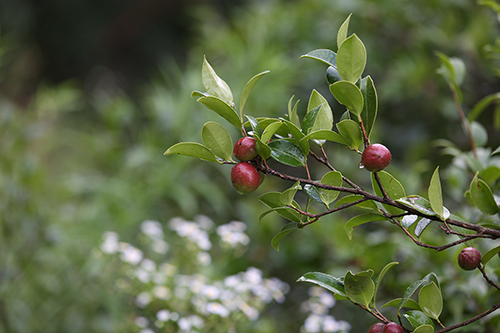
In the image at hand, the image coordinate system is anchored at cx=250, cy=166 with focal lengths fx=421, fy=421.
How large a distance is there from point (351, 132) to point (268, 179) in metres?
1.12

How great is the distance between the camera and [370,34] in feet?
4.58

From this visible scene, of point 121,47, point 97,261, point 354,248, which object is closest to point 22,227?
point 97,261

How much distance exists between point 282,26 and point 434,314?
1374 mm

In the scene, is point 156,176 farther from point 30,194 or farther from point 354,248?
point 354,248

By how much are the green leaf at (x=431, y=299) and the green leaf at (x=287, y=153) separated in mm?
155

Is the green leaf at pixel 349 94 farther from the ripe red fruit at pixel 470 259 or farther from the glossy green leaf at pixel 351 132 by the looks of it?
the ripe red fruit at pixel 470 259

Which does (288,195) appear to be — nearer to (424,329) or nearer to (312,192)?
(312,192)

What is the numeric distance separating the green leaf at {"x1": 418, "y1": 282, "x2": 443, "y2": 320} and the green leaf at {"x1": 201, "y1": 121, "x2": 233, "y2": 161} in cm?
21

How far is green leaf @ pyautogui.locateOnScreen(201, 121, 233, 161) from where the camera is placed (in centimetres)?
36

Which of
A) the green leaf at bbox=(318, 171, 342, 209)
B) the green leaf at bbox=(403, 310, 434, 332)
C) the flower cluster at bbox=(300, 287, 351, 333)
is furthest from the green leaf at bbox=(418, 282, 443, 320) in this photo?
the flower cluster at bbox=(300, 287, 351, 333)

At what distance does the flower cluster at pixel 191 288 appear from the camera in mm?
790

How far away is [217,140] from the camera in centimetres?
36

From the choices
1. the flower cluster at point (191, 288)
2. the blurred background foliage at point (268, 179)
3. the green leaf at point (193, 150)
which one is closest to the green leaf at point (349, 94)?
the green leaf at point (193, 150)

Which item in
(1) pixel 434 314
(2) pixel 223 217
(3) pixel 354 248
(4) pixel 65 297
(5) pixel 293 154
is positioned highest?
(5) pixel 293 154
